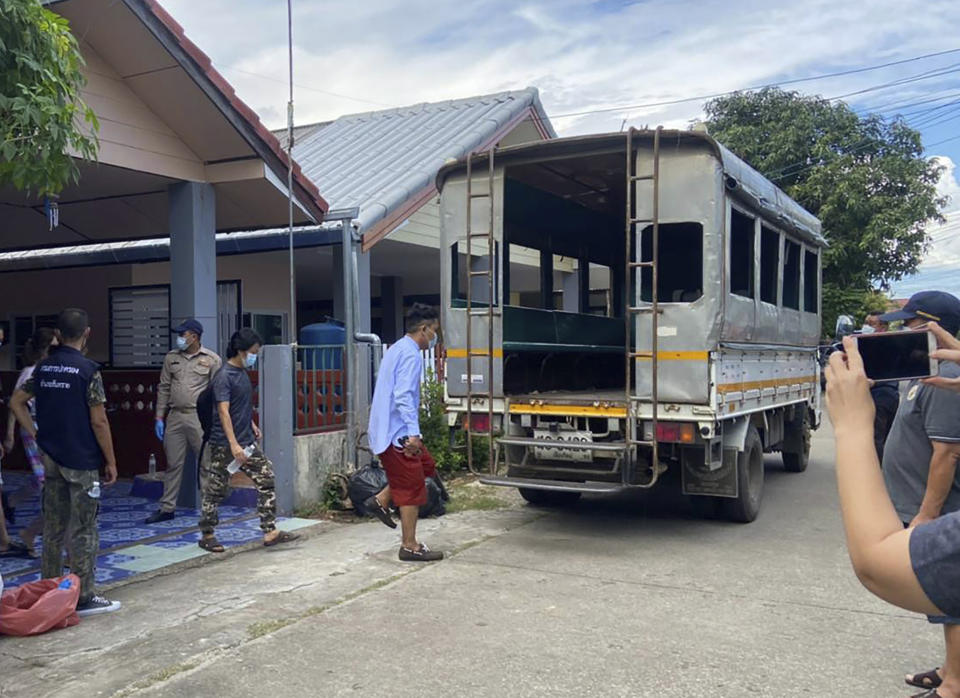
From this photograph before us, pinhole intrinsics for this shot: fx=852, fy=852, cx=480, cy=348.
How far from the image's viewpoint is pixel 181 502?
818cm

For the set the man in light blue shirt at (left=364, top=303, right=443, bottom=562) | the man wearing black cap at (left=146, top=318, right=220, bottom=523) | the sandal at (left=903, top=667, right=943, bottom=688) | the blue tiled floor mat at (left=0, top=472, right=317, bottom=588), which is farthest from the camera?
the man wearing black cap at (left=146, top=318, right=220, bottom=523)

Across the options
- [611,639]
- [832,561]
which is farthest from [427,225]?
[611,639]

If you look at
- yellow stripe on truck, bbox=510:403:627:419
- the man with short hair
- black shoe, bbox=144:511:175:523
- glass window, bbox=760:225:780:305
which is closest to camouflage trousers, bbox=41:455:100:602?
the man with short hair

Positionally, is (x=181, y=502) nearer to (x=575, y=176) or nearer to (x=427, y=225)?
(x=575, y=176)

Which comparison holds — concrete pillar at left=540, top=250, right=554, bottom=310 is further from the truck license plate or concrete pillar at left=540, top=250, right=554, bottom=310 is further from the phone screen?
the phone screen

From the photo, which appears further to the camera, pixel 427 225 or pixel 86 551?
pixel 427 225

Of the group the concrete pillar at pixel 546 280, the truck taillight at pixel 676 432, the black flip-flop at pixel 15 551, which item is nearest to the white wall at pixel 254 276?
the concrete pillar at pixel 546 280

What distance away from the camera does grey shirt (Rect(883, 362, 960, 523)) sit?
3.66 m

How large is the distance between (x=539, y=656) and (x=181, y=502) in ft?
16.4

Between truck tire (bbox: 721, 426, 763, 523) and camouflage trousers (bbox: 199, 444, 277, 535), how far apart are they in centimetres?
385

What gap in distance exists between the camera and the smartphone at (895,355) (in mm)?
1953

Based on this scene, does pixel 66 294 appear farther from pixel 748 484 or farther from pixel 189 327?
pixel 748 484

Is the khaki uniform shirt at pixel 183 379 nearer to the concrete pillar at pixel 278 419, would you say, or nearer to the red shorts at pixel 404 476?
the concrete pillar at pixel 278 419

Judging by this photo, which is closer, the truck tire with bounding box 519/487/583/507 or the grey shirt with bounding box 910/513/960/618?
the grey shirt with bounding box 910/513/960/618
